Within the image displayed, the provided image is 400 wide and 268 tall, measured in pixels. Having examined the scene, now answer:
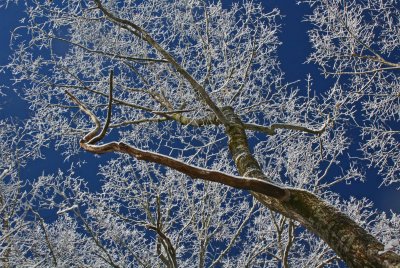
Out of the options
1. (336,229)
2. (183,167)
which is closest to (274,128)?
(336,229)

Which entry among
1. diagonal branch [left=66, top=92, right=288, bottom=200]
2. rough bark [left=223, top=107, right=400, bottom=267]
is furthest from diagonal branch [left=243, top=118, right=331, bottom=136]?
diagonal branch [left=66, top=92, right=288, bottom=200]

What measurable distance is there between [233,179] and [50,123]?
557 cm

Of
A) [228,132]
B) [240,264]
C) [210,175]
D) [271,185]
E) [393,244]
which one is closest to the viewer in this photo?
[393,244]

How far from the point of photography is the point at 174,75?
7688mm

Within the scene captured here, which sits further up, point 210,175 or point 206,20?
point 206,20

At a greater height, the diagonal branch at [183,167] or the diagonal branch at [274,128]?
the diagonal branch at [274,128]

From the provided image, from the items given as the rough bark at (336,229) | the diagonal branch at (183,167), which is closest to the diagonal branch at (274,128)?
the rough bark at (336,229)

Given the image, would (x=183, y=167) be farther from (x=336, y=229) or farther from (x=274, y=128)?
(x=274, y=128)

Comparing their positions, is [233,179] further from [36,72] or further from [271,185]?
[36,72]

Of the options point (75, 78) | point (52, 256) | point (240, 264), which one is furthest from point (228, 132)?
point (240, 264)

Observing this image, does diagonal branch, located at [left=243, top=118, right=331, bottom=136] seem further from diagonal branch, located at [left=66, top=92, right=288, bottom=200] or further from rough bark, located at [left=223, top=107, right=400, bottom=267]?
diagonal branch, located at [left=66, top=92, right=288, bottom=200]

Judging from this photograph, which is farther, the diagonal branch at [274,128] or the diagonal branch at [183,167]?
the diagonal branch at [274,128]

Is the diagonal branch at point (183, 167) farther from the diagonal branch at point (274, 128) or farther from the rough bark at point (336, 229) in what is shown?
the diagonal branch at point (274, 128)

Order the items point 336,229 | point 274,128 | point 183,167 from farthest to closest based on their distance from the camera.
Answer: point 274,128, point 336,229, point 183,167
